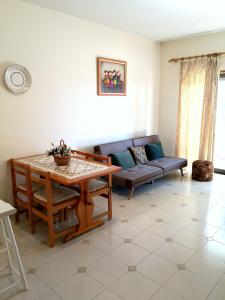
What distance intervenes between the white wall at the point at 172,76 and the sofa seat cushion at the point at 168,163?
75 centimetres

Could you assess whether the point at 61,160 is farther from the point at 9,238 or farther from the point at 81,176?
the point at 9,238

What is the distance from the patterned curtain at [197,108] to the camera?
4.53 m

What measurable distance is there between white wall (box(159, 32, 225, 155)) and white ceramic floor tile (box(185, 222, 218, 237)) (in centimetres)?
260

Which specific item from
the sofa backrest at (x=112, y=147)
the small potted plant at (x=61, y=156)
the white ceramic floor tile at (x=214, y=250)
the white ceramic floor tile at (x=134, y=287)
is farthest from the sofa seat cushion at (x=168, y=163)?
the white ceramic floor tile at (x=134, y=287)

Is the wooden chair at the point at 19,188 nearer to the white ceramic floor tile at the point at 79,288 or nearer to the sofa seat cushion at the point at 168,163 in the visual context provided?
the white ceramic floor tile at the point at 79,288

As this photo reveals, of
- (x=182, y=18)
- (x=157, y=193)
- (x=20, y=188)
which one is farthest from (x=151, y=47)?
(x=20, y=188)

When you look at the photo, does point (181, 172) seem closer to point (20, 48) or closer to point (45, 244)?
point (45, 244)

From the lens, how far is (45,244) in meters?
2.58

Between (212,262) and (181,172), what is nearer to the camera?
(212,262)

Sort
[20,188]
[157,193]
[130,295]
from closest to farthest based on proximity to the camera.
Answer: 1. [130,295]
2. [20,188]
3. [157,193]

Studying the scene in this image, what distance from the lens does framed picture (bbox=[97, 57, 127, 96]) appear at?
13.3 ft

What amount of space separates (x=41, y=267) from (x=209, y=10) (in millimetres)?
3759

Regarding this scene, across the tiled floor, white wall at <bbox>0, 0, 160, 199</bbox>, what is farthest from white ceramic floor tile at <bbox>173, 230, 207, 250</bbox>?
white wall at <bbox>0, 0, 160, 199</bbox>

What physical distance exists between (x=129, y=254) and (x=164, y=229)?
66cm
